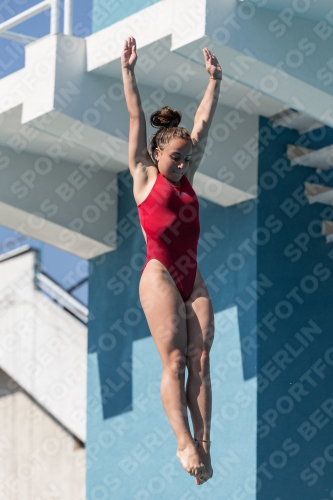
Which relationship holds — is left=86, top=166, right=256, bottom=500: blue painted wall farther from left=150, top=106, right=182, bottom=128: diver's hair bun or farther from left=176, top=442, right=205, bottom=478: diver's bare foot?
left=176, top=442, right=205, bottom=478: diver's bare foot

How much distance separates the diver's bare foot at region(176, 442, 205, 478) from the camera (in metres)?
3.98

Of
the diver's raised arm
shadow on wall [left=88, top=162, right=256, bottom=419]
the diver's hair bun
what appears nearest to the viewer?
the diver's raised arm

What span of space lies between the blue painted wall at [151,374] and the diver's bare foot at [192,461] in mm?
3247

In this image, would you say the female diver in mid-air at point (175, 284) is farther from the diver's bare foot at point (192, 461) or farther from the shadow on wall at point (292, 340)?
the shadow on wall at point (292, 340)

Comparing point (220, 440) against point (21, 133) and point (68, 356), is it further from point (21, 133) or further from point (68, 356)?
point (68, 356)

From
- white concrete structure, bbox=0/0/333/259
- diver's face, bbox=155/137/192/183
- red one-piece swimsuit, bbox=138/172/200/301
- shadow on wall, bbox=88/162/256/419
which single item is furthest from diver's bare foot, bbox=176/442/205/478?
shadow on wall, bbox=88/162/256/419

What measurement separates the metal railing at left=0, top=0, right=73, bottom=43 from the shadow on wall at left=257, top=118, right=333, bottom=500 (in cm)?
159

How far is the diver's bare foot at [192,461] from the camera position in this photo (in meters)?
3.98

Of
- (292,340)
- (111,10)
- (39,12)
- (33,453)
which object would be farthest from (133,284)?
(33,453)

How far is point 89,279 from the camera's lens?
356 inches

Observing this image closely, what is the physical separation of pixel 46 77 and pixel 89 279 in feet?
8.17

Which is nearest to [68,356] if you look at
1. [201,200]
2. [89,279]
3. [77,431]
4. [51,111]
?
[77,431]

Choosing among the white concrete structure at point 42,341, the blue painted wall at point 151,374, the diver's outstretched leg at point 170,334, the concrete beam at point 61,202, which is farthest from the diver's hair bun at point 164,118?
the white concrete structure at point 42,341

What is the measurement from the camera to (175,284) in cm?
423
